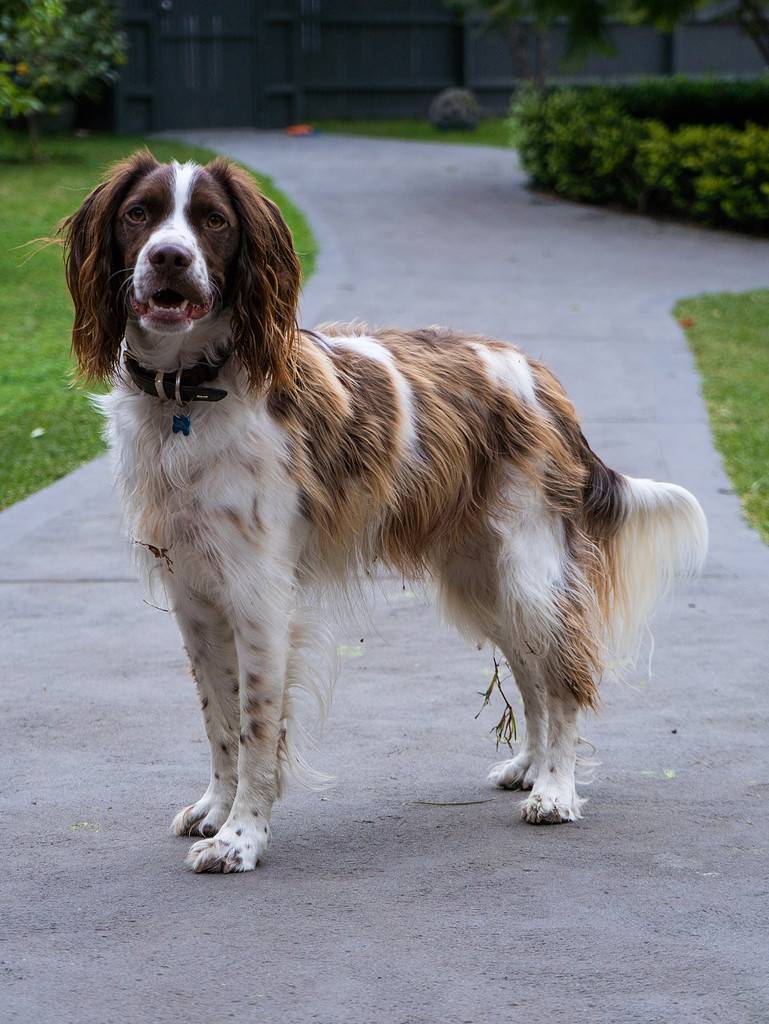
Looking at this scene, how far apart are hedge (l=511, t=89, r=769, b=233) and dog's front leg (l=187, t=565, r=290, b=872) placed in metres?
12.4

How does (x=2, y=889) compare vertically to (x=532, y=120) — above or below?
below

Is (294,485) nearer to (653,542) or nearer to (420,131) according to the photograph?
(653,542)

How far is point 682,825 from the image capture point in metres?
4.12

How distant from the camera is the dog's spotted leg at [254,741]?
3.87 metres

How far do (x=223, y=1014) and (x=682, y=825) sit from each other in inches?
62.6

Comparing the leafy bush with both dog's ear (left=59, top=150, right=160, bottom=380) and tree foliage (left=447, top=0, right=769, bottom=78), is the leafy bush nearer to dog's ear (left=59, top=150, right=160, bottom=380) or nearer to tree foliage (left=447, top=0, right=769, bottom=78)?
tree foliage (left=447, top=0, right=769, bottom=78)

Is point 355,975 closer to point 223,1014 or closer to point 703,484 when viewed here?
point 223,1014

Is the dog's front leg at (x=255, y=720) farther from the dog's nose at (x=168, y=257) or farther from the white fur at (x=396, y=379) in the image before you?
the dog's nose at (x=168, y=257)

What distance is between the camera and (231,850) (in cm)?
387

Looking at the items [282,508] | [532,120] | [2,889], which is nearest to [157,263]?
[282,508]

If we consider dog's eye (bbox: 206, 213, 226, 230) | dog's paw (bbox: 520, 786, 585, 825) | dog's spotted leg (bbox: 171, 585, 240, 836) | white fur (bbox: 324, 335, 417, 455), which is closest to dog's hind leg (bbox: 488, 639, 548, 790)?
dog's paw (bbox: 520, 786, 585, 825)

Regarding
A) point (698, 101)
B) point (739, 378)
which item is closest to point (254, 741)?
point (739, 378)

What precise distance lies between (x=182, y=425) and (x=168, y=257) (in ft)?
1.53

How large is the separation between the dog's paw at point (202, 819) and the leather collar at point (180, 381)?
1176 mm
